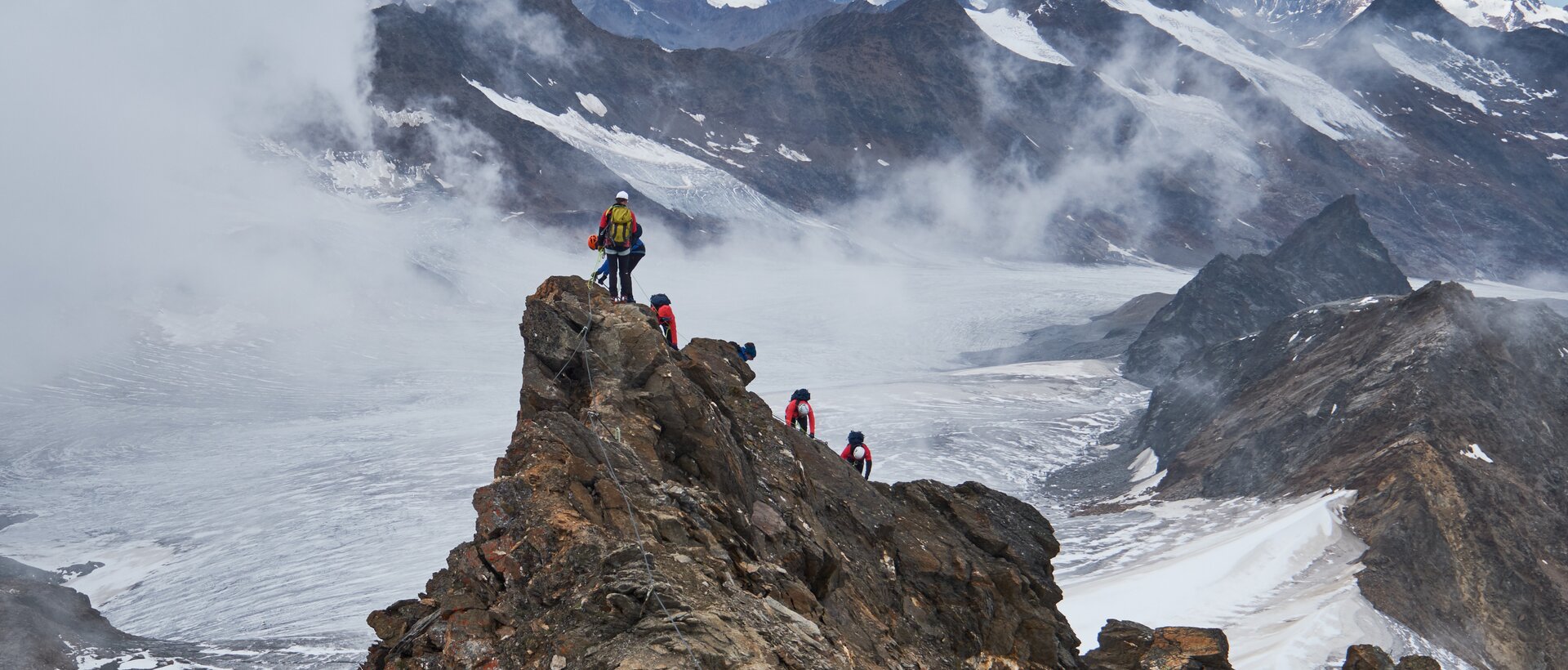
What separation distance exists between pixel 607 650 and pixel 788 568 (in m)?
3.52

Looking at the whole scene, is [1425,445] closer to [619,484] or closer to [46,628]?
[619,484]

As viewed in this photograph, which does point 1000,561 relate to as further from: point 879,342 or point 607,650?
point 879,342

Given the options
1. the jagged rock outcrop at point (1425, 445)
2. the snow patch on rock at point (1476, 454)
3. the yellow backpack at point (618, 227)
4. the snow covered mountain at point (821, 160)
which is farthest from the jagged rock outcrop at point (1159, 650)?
the snow covered mountain at point (821, 160)

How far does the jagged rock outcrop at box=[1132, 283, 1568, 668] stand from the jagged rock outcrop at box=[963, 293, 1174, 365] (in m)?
35.5

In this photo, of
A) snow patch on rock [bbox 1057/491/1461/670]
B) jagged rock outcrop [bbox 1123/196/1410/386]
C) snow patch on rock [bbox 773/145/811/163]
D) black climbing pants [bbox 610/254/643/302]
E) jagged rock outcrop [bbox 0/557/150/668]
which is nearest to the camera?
black climbing pants [bbox 610/254/643/302]

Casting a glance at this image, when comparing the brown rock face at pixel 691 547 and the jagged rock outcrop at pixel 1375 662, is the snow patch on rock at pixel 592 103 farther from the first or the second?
the jagged rock outcrop at pixel 1375 662

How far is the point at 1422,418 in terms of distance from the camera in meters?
38.5

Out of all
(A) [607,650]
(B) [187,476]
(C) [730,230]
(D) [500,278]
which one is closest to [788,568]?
(A) [607,650]

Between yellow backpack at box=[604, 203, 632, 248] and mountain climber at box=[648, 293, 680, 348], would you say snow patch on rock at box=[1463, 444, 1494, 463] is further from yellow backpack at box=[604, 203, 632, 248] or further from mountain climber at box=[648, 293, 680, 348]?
mountain climber at box=[648, 293, 680, 348]

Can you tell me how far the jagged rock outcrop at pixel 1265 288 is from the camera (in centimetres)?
8688

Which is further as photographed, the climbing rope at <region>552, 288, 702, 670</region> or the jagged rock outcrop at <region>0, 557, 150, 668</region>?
the jagged rock outcrop at <region>0, 557, 150, 668</region>

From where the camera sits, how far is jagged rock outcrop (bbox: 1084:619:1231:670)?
625 inches

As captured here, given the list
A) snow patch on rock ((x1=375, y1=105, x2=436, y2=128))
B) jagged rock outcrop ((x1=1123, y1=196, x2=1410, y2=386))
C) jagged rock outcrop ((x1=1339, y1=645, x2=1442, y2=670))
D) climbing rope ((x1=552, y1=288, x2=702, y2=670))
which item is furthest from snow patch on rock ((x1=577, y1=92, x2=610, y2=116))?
climbing rope ((x1=552, y1=288, x2=702, y2=670))

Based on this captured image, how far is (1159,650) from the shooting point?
640 inches
